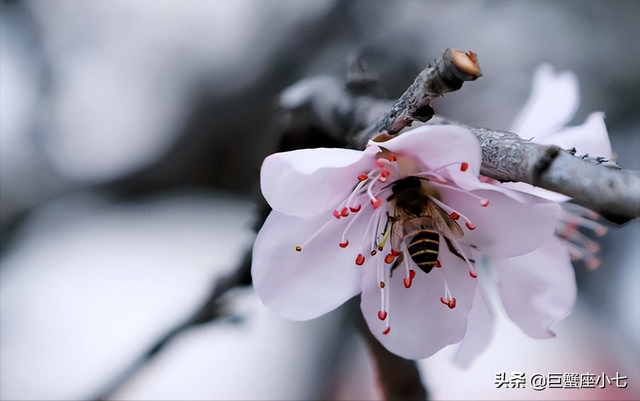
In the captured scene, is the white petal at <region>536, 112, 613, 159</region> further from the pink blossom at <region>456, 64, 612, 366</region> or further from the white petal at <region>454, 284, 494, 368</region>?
the white petal at <region>454, 284, 494, 368</region>

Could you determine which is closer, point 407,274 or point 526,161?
point 526,161

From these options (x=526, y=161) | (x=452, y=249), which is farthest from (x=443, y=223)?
(x=526, y=161)

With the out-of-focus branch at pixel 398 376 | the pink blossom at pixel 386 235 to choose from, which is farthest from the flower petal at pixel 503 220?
the out-of-focus branch at pixel 398 376

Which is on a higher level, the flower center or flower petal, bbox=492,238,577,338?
the flower center

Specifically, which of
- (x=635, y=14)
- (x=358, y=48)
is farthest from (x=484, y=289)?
(x=635, y=14)

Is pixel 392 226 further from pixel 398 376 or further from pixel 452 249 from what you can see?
pixel 398 376

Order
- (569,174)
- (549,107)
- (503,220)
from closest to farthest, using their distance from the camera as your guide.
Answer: (569,174) < (503,220) < (549,107)

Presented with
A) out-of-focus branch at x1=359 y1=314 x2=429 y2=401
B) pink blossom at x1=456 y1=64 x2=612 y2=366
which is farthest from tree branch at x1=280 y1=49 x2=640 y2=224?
out-of-focus branch at x1=359 y1=314 x2=429 y2=401
